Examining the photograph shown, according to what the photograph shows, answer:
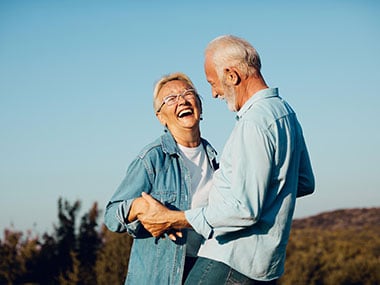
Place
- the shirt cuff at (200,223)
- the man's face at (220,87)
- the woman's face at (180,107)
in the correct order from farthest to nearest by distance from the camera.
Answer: the woman's face at (180,107) < the man's face at (220,87) < the shirt cuff at (200,223)

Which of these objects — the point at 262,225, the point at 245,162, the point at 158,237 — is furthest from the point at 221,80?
the point at 158,237

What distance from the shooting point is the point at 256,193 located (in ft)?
10.2

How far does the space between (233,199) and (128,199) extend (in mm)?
996

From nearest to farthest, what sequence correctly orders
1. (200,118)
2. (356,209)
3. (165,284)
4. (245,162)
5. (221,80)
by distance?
(245,162) → (221,80) → (165,284) → (200,118) → (356,209)

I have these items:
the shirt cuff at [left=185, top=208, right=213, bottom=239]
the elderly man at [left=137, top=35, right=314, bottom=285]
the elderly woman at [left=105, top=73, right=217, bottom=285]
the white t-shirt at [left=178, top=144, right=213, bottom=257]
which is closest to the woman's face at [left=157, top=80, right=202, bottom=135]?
the elderly woman at [left=105, top=73, right=217, bottom=285]

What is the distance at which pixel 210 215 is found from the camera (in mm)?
3230

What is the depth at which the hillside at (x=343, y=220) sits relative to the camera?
2012 cm

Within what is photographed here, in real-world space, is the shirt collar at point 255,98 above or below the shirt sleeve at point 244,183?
above

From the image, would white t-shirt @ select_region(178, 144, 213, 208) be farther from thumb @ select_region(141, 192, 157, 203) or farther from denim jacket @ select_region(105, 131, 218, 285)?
thumb @ select_region(141, 192, 157, 203)

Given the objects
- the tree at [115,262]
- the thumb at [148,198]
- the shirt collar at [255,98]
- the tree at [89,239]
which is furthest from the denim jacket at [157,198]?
the tree at [89,239]

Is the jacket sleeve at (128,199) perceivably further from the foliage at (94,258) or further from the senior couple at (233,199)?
the foliage at (94,258)

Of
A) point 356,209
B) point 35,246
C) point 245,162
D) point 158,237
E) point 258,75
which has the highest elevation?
point 258,75

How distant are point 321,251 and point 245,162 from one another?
417 inches

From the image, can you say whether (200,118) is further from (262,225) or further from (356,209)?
(356,209)
